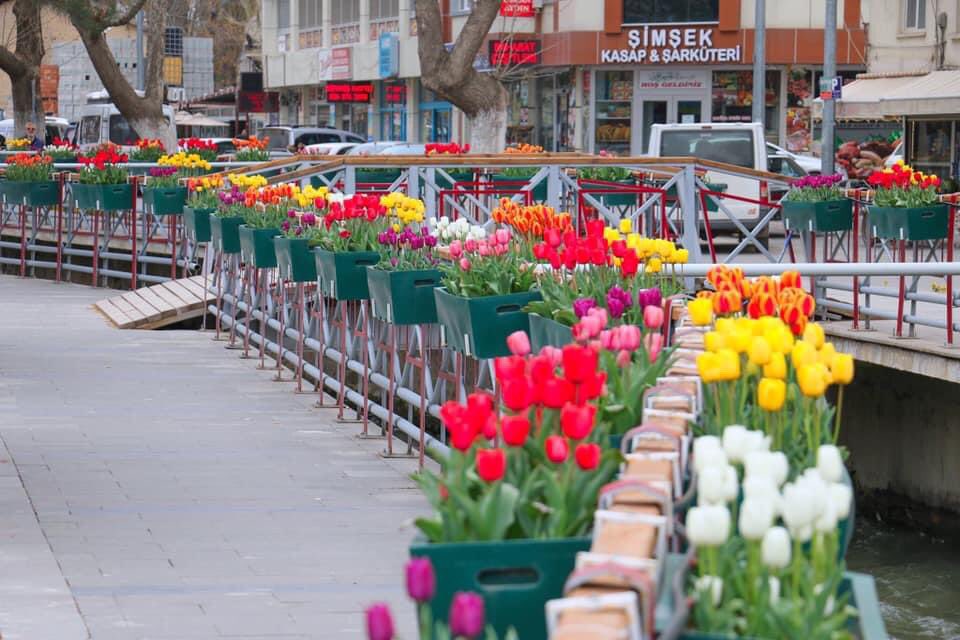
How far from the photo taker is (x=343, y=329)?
12.6m

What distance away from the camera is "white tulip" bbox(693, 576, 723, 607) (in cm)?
314

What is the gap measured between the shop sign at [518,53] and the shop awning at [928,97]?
14349 mm

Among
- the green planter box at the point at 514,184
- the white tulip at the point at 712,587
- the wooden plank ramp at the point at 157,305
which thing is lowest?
the wooden plank ramp at the point at 157,305

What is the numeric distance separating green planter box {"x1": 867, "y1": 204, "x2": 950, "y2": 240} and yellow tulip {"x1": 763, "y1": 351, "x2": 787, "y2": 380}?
10.5m

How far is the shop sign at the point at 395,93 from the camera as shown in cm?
5853

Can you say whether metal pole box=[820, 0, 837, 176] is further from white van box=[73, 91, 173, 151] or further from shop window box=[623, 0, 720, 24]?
white van box=[73, 91, 173, 151]

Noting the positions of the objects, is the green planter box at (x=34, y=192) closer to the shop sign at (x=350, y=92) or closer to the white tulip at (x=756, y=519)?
the white tulip at (x=756, y=519)

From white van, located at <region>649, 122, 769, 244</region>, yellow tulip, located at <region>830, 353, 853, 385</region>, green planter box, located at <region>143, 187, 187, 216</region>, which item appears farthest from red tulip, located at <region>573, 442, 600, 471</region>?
white van, located at <region>649, 122, 769, 244</region>

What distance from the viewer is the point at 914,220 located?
14.5 metres

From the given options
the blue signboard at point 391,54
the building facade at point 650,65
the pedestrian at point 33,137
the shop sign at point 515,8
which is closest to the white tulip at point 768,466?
the pedestrian at point 33,137

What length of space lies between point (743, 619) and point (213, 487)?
261 inches

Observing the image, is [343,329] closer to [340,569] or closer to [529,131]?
[340,569]

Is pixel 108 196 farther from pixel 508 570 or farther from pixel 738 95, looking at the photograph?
pixel 738 95

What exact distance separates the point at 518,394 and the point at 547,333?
11.1 ft
